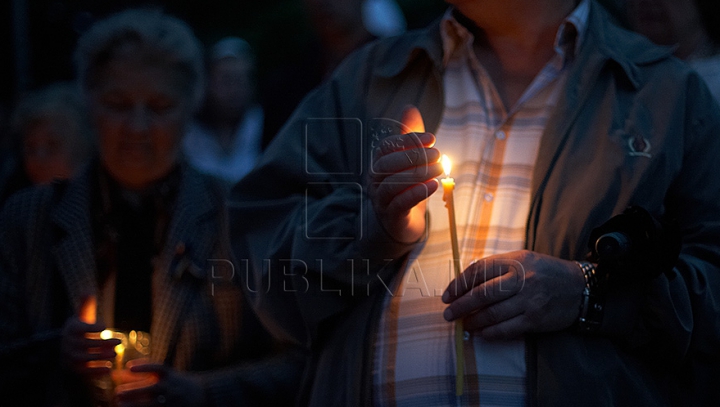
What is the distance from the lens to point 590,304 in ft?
5.25

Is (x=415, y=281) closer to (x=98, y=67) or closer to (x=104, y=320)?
(x=104, y=320)

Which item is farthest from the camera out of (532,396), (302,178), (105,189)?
(105,189)

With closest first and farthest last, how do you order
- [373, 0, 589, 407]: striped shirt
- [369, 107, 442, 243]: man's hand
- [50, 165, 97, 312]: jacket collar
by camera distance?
[369, 107, 442, 243]: man's hand < [373, 0, 589, 407]: striped shirt < [50, 165, 97, 312]: jacket collar

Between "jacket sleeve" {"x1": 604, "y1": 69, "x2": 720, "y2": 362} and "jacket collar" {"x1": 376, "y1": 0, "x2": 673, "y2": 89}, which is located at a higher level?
"jacket collar" {"x1": 376, "y1": 0, "x2": 673, "y2": 89}

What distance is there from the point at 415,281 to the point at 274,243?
356 mm

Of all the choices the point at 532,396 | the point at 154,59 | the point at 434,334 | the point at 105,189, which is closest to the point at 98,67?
the point at 154,59

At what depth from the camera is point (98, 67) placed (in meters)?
2.38

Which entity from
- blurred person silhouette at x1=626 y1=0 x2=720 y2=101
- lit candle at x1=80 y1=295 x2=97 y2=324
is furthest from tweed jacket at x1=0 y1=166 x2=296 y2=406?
blurred person silhouette at x1=626 y1=0 x2=720 y2=101

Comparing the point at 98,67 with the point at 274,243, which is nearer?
the point at 274,243

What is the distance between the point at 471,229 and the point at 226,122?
2.91 m

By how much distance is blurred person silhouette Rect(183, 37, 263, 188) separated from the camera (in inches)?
169

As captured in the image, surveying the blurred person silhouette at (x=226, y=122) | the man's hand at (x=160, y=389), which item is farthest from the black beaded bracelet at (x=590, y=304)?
the blurred person silhouette at (x=226, y=122)

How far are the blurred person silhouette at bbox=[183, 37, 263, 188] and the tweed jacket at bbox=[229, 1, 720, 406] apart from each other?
7.83ft

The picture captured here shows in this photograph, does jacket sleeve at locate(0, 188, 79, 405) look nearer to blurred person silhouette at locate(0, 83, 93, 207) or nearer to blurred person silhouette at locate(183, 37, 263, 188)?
blurred person silhouette at locate(0, 83, 93, 207)
